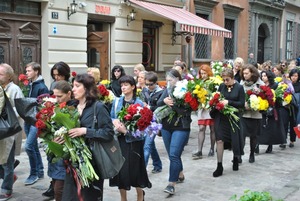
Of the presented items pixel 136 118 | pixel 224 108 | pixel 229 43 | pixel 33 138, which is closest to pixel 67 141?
pixel 136 118

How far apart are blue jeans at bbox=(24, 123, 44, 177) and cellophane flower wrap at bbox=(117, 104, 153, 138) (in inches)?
75.7

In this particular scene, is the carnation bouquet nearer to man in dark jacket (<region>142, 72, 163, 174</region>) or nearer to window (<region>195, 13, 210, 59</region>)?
man in dark jacket (<region>142, 72, 163, 174</region>)

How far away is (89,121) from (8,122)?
152 cm

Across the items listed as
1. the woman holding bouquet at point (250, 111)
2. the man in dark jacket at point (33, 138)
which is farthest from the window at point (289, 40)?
the man in dark jacket at point (33, 138)

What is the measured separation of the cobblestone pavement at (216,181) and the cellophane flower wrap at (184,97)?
1.15 meters

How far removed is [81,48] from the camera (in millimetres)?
14648

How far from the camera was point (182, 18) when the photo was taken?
17.0 m

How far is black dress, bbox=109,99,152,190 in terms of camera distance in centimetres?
559

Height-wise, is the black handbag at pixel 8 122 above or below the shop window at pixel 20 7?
below

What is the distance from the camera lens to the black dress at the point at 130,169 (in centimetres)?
559

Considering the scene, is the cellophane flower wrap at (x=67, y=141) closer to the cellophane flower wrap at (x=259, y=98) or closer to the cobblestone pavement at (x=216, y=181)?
the cobblestone pavement at (x=216, y=181)

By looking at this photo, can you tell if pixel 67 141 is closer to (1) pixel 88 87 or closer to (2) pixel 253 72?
(1) pixel 88 87

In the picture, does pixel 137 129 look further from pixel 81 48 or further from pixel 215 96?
pixel 81 48

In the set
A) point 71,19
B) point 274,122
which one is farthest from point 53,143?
point 71,19
